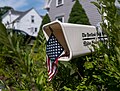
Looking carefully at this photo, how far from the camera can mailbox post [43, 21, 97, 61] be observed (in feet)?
5.90

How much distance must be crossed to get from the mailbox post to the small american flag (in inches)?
1.2

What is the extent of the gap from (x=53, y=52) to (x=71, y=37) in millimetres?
207

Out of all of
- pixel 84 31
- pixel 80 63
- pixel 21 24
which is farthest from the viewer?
pixel 21 24

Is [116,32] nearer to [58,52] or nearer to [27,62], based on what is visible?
[27,62]

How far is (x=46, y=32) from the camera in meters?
2.06

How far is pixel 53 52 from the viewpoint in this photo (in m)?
1.95

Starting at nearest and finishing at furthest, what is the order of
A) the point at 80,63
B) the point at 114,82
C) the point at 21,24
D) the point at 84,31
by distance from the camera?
the point at 114,82
the point at 84,31
the point at 80,63
the point at 21,24

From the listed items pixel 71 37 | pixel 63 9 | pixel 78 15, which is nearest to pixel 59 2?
pixel 63 9

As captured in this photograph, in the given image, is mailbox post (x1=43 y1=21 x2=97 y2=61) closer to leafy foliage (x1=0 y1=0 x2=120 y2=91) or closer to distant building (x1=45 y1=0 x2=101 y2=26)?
leafy foliage (x1=0 y1=0 x2=120 y2=91)

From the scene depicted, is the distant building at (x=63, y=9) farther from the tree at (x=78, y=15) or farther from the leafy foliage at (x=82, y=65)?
the leafy foliage at (x=82, y=65)

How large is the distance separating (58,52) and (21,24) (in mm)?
55048

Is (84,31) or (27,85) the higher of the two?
(84,31)

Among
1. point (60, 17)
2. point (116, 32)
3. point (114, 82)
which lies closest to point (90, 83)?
point (114, 82)

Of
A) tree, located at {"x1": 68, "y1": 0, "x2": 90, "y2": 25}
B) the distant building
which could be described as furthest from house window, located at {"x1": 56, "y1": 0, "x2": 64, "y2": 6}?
tree, located at {"x1": 68, "y1": 0, "x2": 90, "y2": 25}
